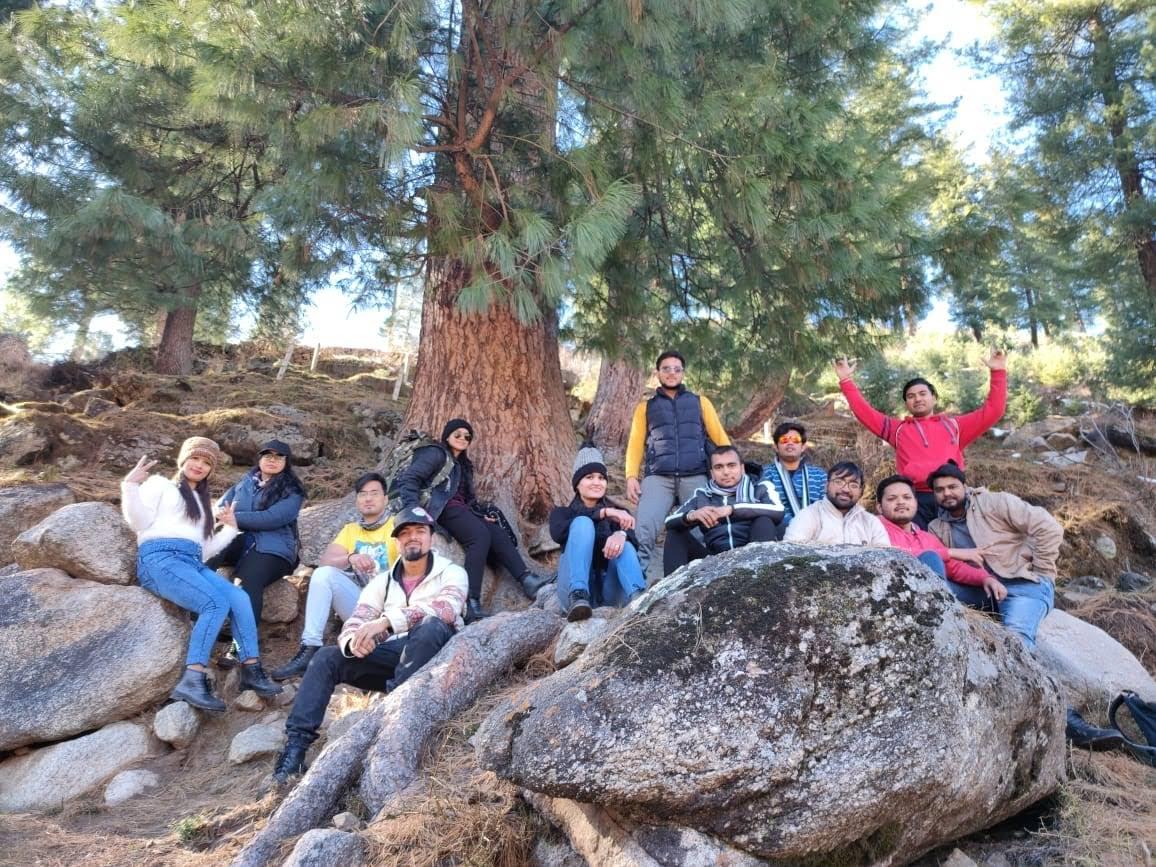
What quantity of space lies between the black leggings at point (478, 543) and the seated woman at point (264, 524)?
110cm

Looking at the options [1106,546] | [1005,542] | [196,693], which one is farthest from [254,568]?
[1106,546]

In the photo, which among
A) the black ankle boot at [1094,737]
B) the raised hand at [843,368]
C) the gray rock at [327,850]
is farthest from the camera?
the raised hand at [843,368]

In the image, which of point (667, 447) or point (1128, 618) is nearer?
point (667, 447)

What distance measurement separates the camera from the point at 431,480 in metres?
6.04

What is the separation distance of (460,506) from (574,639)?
1968 mm

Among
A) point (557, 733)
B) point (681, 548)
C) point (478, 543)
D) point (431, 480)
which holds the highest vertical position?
point (431, 480)

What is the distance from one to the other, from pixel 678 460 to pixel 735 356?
7.27 ft

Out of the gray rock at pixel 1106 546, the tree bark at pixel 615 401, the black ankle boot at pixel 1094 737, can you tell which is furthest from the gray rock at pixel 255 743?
the gray rock at pixel 1106 546

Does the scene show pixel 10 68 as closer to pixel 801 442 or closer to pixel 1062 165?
pixel 801 442


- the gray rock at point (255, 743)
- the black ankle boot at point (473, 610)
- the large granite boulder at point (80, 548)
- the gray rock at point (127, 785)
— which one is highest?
the large granite boulder at point (80, 548)

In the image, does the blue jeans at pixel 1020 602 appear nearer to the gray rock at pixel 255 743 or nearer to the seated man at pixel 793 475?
the seated man at pixel 793 475

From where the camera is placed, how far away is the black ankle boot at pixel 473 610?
18.2 feet

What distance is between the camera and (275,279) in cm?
906

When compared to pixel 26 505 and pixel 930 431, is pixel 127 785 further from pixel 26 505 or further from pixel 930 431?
pixel 930 431
